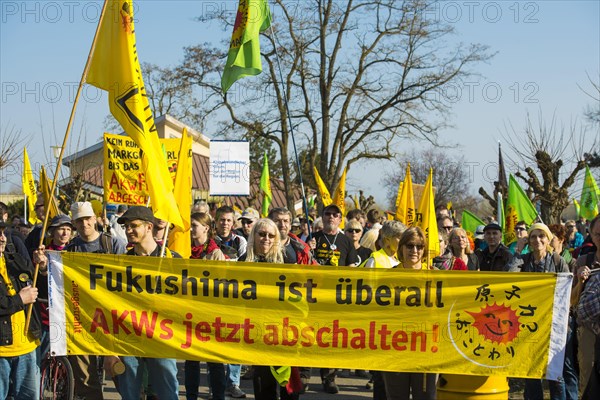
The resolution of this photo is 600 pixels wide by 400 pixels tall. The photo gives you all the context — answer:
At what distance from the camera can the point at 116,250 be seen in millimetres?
8047

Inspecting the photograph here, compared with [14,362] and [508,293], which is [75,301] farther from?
[508,293]

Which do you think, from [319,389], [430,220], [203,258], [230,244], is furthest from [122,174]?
[430,220]

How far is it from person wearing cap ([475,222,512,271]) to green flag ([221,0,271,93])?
341cm

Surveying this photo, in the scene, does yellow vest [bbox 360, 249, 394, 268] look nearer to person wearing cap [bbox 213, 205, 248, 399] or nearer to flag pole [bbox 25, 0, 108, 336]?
person wearing cap [bbox 213, 205, 248, 399]

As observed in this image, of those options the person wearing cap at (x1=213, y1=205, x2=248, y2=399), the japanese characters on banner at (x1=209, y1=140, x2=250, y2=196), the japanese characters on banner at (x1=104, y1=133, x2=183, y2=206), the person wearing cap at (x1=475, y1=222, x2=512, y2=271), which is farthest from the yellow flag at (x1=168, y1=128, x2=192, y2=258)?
the japanese characters on banner at (x1=209, y1=140, x2=250, y2=196)

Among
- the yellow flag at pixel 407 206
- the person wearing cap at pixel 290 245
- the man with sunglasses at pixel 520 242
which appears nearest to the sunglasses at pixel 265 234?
the person wearing cap at pixel 290 245

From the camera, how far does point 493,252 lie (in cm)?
1024

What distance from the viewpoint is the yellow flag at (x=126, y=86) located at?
24.3 feet

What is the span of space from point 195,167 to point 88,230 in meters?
45.9

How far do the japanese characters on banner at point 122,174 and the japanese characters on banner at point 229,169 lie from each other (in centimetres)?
529

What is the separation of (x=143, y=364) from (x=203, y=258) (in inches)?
74.3

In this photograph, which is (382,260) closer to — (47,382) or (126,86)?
(126,86)

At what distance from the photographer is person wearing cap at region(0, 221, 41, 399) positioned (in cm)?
658

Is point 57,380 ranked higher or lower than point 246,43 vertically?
lower
